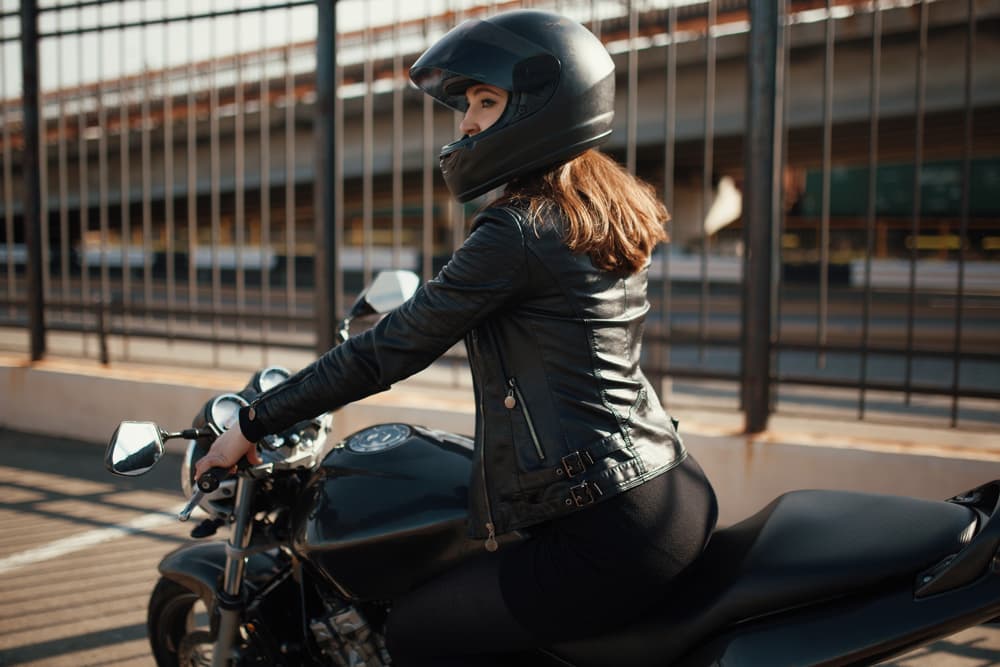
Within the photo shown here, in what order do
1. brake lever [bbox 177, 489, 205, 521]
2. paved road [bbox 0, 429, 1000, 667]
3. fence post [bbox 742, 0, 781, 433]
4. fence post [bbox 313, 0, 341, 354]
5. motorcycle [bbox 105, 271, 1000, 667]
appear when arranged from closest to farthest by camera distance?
motorcycle [bbox 105, 271, 1000, 667], brake lever [bbox 177, 489, 205, 521], paved road [bbox 0, 429, 1000, 667], fence post [bbox 742, 0, 781, 433], fence post [bbox 313, 0, 341, 354]

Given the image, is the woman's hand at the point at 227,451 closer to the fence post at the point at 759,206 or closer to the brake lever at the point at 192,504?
the brake lever at the point at 192,504

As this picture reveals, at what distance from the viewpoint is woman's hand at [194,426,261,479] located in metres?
1.79

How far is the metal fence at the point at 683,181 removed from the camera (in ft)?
13.7

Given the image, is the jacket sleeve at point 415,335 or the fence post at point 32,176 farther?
the fence post at point 32,176


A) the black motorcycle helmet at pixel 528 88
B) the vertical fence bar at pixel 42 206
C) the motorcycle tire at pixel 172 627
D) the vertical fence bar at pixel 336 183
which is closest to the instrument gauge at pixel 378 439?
the black motorcycle helmet at pixel 528 88

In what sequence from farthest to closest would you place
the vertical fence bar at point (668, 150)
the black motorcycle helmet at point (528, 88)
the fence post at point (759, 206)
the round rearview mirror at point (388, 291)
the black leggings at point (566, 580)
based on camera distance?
the vertical fence bar at point (668, 150) → the fence post at point (759, 206) → the round rearview mirror at point (388, 291) → the black motorcycle helmet at point (528, 88) → the black leggings at point (566, 580)

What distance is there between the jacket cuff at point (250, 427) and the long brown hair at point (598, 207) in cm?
64

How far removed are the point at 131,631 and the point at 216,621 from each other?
1494 millimetres

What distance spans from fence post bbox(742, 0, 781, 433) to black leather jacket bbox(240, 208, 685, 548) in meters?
2.58

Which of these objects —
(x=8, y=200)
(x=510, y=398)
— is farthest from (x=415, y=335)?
(x=8, y=200)

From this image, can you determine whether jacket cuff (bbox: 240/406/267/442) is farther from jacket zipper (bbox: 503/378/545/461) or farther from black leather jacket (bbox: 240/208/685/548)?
jacket zipper (bbox: 503/378/545/461)

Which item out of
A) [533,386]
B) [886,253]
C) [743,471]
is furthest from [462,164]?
[886,253]

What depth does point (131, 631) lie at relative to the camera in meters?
3.34

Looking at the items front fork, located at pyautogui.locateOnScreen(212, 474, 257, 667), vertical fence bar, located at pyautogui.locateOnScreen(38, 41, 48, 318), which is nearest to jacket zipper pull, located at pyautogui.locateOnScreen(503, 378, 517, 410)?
front fork, located at pyautogui.locateOnScreen(212, 474, 257, 667)
